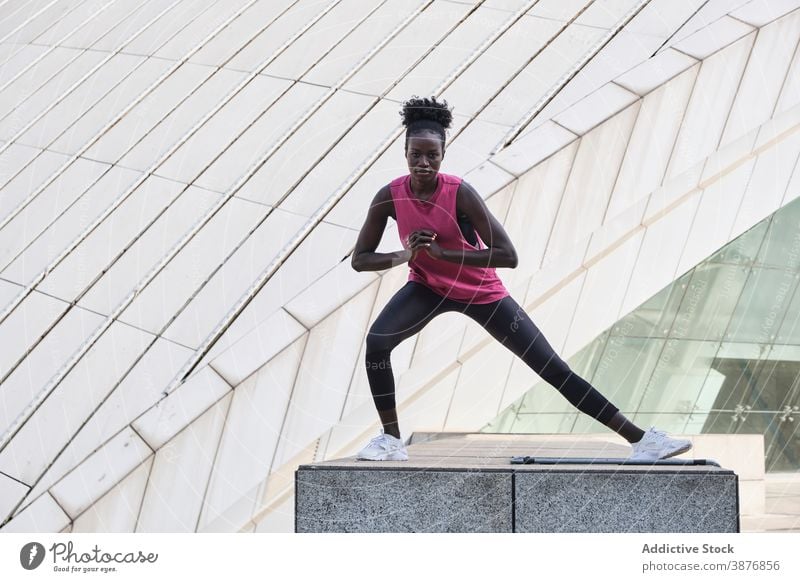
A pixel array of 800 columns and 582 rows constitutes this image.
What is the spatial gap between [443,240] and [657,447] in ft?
4.09

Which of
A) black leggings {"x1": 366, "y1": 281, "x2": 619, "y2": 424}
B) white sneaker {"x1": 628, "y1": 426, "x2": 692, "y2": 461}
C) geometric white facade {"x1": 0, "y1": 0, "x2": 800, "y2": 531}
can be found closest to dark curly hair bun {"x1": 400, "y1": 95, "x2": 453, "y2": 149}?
black leggings {"x1": 366, "y1": 281, "x2": 619, "y2": 424}

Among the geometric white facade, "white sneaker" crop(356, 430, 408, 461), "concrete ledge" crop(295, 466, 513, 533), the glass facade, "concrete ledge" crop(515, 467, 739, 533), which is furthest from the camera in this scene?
the glass facade

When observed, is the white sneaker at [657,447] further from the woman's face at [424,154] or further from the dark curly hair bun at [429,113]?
the dark curly hair bun at [429,113]

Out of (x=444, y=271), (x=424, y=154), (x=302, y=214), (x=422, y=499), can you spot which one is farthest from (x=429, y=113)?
(x=302, y=214)

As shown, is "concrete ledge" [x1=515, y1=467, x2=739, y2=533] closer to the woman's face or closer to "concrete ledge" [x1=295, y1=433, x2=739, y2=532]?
"concrete ledge" [x1=295, y1=433, x2=739, y2=532]

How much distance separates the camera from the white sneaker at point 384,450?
436cm

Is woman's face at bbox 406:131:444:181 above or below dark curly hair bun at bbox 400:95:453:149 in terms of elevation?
below

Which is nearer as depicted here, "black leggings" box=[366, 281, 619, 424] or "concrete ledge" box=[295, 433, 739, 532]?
"concrete ledge" box=[295, 433, 739, 532]

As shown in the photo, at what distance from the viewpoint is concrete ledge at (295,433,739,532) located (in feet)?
13.4

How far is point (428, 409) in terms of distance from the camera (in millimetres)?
7453

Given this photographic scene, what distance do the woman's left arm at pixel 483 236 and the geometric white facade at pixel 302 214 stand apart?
8.52 ft

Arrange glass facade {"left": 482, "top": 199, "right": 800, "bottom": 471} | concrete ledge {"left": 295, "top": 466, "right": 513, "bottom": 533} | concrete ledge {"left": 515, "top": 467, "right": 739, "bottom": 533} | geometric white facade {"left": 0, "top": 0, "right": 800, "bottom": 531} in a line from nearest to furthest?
concrete ledge {"left": 515, "top": 467, "right": 739, "bottom": 533}, concrete ledge {"left": 295, "top": 466, "right": 513, "bottom": 533}, geometric white facade {"left": 0, "top": 0, "right": 800, "bottom": 531}, glass facade {"left": 482, "top": 199, "right": 800, "bottom": 471}

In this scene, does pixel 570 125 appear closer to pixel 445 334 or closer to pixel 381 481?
pixel 445 334
